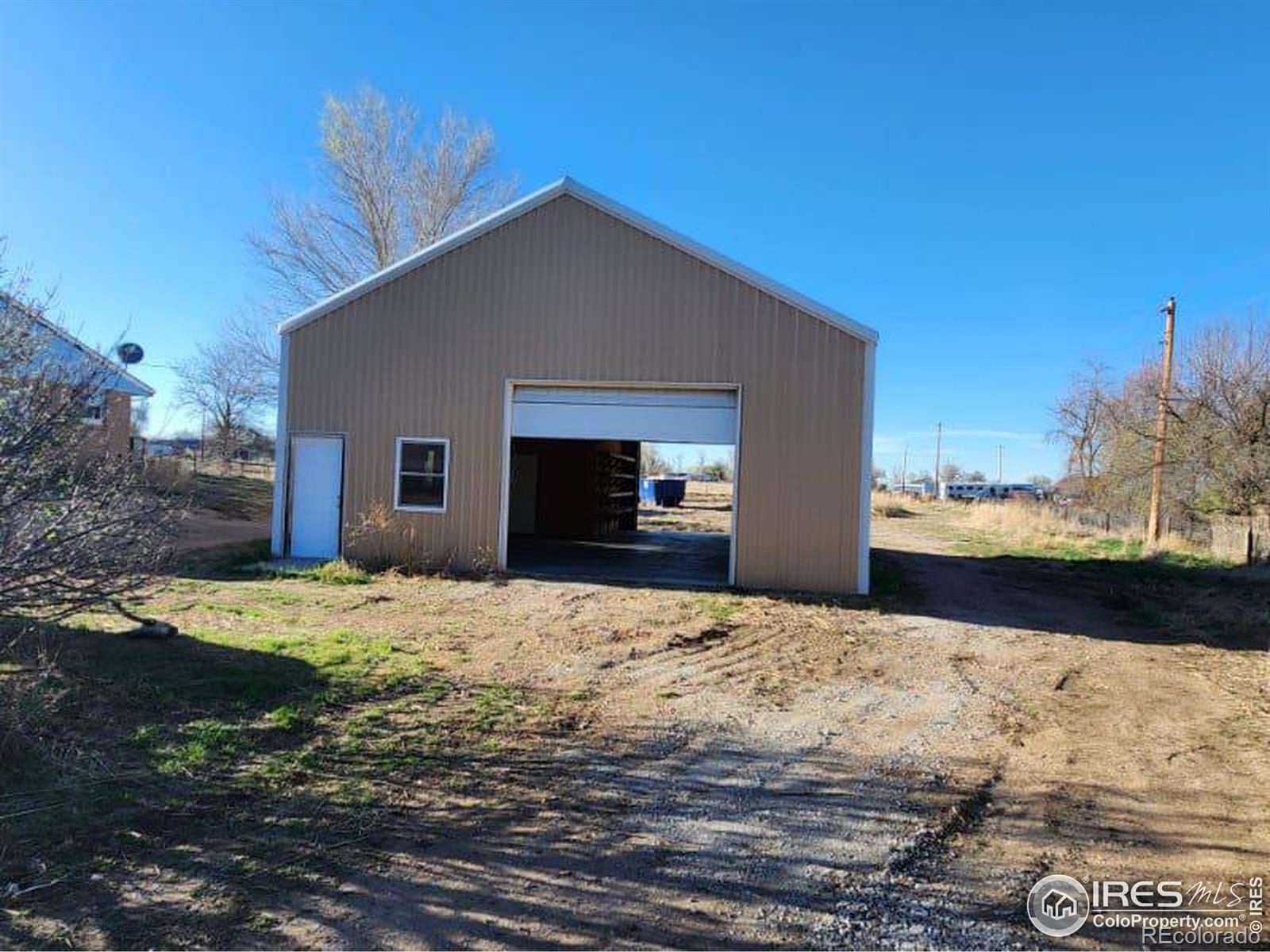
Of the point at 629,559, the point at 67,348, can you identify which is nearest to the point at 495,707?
the point at 67,348

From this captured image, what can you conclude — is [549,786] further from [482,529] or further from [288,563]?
[288,563]

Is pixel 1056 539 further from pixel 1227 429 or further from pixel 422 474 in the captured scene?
pixel 422 474

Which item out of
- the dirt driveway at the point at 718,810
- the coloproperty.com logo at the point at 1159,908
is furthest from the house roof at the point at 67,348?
the coloproperty.com logo at the point at 1159,908

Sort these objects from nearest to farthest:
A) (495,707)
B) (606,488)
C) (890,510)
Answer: (495,707), (606,488), (890,510)

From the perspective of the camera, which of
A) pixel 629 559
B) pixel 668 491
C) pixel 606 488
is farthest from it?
pixel 668 491

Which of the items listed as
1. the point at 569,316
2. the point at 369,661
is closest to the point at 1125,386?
the point at 569,316

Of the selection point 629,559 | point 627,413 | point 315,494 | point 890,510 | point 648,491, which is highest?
point 627,413

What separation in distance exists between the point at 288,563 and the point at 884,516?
34259 millimetres

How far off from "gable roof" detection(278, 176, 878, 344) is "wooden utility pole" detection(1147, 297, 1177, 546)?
14.6 m

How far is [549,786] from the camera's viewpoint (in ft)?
14.0

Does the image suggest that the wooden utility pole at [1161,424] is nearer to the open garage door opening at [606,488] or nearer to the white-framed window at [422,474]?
the open garage door opening at [606,488]

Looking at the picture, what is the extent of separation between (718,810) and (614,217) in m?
10.4

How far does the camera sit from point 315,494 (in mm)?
13406

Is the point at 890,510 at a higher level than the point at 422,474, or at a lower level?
lower
